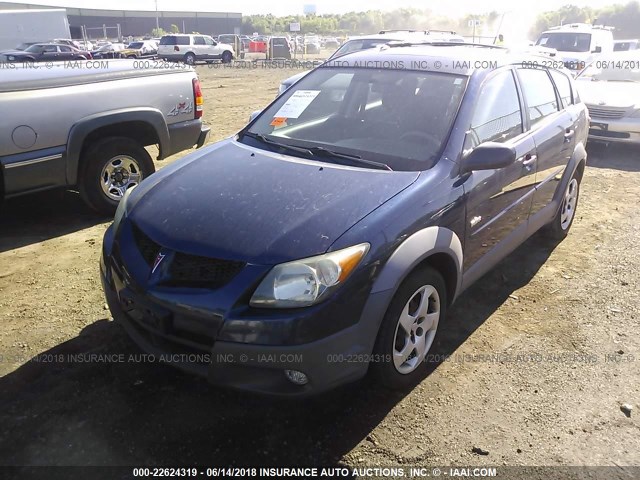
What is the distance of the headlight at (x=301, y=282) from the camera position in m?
2.33

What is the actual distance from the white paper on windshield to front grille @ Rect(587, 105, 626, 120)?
5.92 meters

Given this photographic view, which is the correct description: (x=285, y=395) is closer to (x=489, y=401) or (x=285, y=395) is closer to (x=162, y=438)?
(x=162, y=438)

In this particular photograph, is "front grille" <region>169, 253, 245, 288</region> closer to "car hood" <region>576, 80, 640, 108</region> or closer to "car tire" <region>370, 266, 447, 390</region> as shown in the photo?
"car tire" <region>370, 266, 447, 390</region>

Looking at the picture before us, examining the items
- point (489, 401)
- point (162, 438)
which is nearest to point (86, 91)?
point (162, 438)

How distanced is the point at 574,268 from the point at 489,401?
210 centimetres

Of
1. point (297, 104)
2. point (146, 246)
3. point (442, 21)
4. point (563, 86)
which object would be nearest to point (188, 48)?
point (563, 86)

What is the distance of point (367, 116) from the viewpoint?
3516mm

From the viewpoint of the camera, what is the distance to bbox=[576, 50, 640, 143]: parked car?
25.6 ft

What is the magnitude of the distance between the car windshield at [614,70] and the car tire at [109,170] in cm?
834

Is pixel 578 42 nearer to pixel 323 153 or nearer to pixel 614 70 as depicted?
pixel 614 70

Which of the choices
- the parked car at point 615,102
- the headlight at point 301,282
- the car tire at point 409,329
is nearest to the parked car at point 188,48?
the parked car at point 615,102

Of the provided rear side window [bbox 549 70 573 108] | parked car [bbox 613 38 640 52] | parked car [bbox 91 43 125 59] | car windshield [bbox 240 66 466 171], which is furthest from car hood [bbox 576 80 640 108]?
parked car [bbox 613 38 640 52]

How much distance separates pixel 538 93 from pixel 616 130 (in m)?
4.57

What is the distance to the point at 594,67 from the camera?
395 inches
